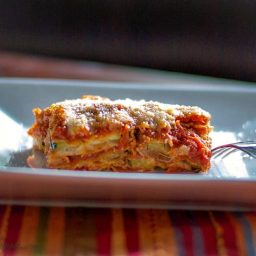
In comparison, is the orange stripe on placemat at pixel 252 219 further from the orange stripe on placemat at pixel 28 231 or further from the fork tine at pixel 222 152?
the orange stripe on placemat at pixel 28 231

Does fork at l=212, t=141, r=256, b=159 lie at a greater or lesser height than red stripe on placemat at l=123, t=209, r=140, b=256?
greater

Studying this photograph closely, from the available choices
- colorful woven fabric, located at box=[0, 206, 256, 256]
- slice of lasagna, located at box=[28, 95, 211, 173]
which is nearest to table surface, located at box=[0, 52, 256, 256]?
colorful woven fabric, located at box=[0, 206, 256, 256]

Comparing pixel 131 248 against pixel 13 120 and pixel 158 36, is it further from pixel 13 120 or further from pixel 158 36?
pixel 158 36

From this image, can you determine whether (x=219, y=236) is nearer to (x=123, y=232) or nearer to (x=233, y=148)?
(x=123, y=232)

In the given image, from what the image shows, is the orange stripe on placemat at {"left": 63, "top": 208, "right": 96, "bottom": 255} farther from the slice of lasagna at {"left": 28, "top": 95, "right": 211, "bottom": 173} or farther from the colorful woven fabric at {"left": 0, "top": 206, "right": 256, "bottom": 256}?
the slice of lasagna at {"left": 28, "top": 95, "right": 211, "bottom": 173}

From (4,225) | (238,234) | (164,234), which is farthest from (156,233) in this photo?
(4,225)

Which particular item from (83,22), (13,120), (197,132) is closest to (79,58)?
(83,22)

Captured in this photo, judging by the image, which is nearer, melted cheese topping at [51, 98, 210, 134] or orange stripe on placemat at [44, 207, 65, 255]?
orange stripe on placemat at [44, 207, 65, 255]
